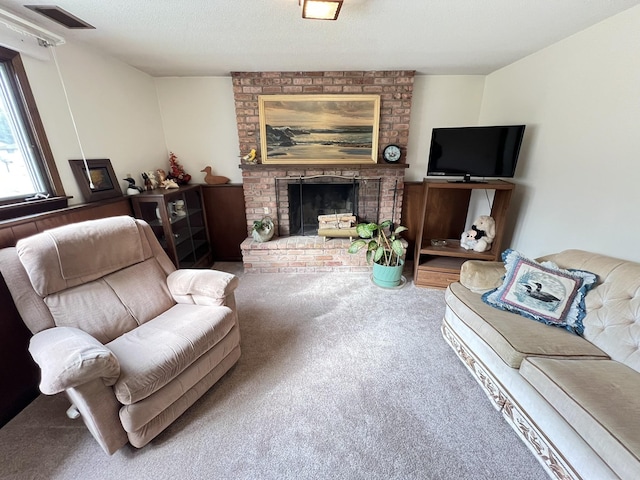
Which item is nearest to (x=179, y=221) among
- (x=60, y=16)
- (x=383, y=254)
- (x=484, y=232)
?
(x=60, y=16)

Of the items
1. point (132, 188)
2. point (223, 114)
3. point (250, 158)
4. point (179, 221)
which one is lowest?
point (179, 221)

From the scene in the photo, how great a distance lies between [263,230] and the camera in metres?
3.09

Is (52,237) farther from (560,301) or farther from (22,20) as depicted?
(560,301)

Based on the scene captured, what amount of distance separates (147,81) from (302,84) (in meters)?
1.68

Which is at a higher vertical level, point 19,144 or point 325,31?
point 325,31

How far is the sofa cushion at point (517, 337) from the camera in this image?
1.32 metres

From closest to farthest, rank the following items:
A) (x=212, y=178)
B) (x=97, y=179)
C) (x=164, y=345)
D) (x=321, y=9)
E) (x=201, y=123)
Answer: (x=164, y=345)
(x=321, y=9)
(x=97, y=179)
(x=201, y=123)
(x=212, y=178)

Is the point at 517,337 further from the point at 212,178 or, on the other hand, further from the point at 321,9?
the point at 212,178

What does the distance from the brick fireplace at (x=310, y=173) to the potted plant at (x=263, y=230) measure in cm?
8

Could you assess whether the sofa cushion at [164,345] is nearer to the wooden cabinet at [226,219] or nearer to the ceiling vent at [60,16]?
the wooden cabinet at [226,219]

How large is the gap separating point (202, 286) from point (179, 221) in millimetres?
1529

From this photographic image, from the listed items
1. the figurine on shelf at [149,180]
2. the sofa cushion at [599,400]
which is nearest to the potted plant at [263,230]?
the figurine on shelf at [149,180]

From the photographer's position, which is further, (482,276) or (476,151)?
(476,151)

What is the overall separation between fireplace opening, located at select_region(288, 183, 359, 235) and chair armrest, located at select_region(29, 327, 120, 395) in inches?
93.3
